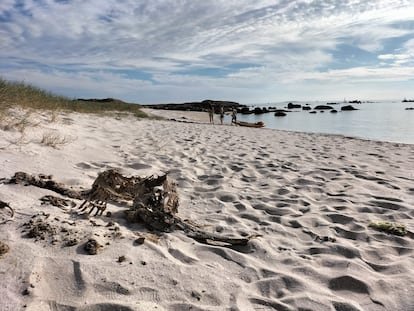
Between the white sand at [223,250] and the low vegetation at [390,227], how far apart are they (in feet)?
0.31

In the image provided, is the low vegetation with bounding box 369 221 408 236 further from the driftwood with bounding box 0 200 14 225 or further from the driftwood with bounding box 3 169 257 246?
the driftwood with bounding box 0 200 14 225

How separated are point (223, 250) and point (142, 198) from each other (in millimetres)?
933

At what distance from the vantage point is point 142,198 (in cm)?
307

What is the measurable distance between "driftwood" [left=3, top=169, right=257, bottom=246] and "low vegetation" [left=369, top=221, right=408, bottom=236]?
132cm

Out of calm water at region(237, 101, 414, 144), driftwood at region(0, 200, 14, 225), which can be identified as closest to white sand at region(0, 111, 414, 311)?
driftwood at region(0, 200, 14, 225)

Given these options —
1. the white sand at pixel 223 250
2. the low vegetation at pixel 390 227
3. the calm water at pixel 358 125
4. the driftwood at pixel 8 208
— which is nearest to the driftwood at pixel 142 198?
the white sand at pixel 223 250

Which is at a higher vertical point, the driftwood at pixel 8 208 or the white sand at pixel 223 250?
the driftwood at pixel 8 208

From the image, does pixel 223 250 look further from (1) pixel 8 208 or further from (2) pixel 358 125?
(2) pixel 358 125

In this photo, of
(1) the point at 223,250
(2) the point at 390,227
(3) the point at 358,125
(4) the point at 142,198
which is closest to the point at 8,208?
(4) the point at 142,198

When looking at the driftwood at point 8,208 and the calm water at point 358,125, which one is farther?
the calm water at point 358,125

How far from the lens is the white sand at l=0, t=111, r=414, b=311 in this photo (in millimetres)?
1951

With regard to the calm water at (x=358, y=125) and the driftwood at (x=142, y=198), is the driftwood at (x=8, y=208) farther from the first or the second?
the calm water at (x=358, y=125)

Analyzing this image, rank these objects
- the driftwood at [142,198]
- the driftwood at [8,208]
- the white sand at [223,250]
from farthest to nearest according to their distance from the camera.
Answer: the driftwood at [142,198], the driftwood at [8,208], the white sand at [223,250]

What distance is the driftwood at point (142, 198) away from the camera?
2.86 metres
